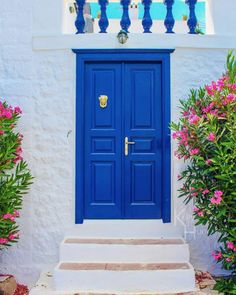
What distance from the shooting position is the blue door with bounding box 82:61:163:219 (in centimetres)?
492

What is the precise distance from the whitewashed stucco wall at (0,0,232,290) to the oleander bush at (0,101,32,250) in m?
0.20

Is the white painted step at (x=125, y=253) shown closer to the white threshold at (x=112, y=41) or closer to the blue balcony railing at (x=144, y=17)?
the white threshold at (x=112, y=41)

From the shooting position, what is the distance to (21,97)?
488 centimetres

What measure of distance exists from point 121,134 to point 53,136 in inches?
36.8

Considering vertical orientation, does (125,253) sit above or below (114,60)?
below

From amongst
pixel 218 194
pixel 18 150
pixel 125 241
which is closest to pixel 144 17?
pixel 18 150

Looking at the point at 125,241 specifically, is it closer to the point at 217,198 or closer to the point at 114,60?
the point at 217,198

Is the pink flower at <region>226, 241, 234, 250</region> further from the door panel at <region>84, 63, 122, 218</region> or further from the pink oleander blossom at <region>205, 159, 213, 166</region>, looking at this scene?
the door panel at <region>84, 63, 122, 218</region>

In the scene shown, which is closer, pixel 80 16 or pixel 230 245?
pixel 230 245

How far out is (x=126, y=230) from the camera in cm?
478

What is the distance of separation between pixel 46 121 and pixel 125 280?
231 centimetres

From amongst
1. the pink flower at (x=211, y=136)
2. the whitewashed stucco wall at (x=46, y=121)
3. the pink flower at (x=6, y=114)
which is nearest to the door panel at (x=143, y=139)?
the whitewashed stucco wall at (x=46, y=121)

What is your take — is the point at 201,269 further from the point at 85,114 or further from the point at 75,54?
the point at 75,54

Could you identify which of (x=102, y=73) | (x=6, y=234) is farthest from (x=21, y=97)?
(x=6, y=234)
